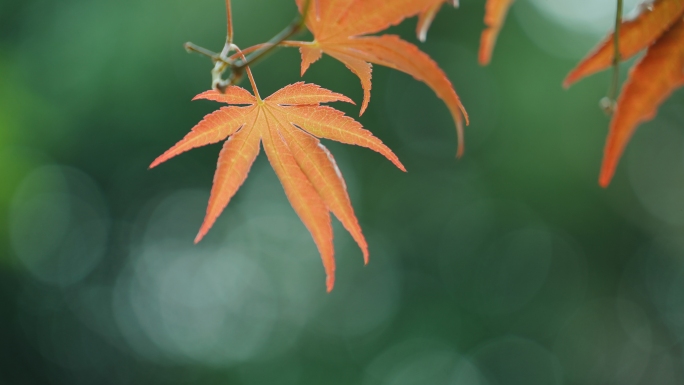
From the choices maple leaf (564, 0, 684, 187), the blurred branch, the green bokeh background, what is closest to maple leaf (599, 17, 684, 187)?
maple leaf (564, 0, 684, 187)

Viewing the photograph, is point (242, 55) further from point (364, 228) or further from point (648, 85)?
point (364, 228)

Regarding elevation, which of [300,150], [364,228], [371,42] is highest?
[371,42]

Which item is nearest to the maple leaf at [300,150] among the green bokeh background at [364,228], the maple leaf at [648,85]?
the maple leaf at [648,85]

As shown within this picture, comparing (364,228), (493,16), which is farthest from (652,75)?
(364,228)

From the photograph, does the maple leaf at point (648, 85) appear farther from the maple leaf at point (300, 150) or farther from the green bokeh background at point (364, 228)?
the green bokeh background at point (364, 228)

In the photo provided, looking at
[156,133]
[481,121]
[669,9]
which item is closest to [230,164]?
[669,9]

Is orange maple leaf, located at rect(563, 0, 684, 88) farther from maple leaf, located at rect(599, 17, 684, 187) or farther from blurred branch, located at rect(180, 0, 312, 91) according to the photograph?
blurred branch, located at rect(180, 0, 312, 91)
